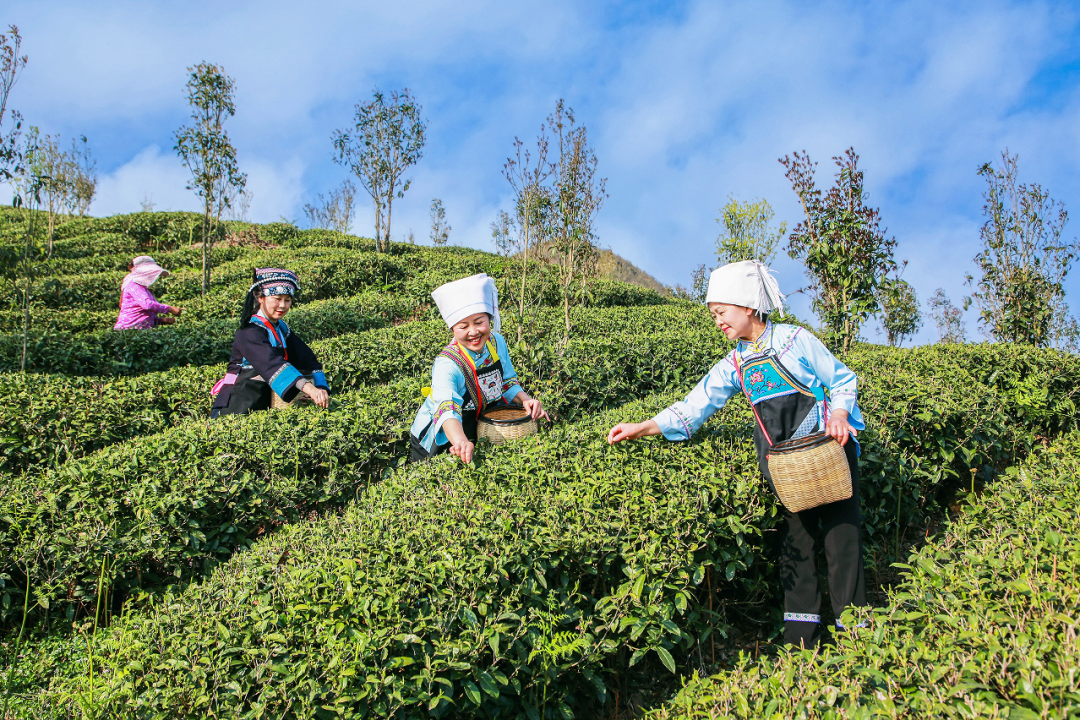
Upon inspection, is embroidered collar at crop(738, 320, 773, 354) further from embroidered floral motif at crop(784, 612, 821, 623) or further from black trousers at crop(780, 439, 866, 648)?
embroidered floral motif at crop(784, 612, 821, 623)

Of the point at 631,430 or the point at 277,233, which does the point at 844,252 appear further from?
the point at 277,233

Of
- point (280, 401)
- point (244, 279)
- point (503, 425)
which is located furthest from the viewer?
point (244, 279)

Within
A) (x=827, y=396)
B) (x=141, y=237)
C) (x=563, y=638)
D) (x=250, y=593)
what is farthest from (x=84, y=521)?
(x=141, y=237)

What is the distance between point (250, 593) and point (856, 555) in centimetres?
265

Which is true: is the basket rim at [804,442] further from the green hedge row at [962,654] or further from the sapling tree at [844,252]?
the sapling tree at [844,252]

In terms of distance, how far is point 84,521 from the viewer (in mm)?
3715

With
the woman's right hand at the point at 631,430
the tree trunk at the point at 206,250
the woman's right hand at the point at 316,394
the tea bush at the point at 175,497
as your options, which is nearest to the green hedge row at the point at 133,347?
the tree trunk at the point at 206,250

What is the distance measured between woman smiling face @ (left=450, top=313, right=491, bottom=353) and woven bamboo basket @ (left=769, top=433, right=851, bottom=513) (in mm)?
1604

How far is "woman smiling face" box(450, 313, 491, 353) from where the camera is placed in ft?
11.4

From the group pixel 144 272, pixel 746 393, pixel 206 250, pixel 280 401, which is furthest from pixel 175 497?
pixel 206 250

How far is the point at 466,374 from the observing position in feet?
11.5

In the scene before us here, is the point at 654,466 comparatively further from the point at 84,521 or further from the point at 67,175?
the point at 67,175

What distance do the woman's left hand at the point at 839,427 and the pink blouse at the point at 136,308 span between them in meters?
9.68

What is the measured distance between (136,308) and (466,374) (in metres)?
8.54
